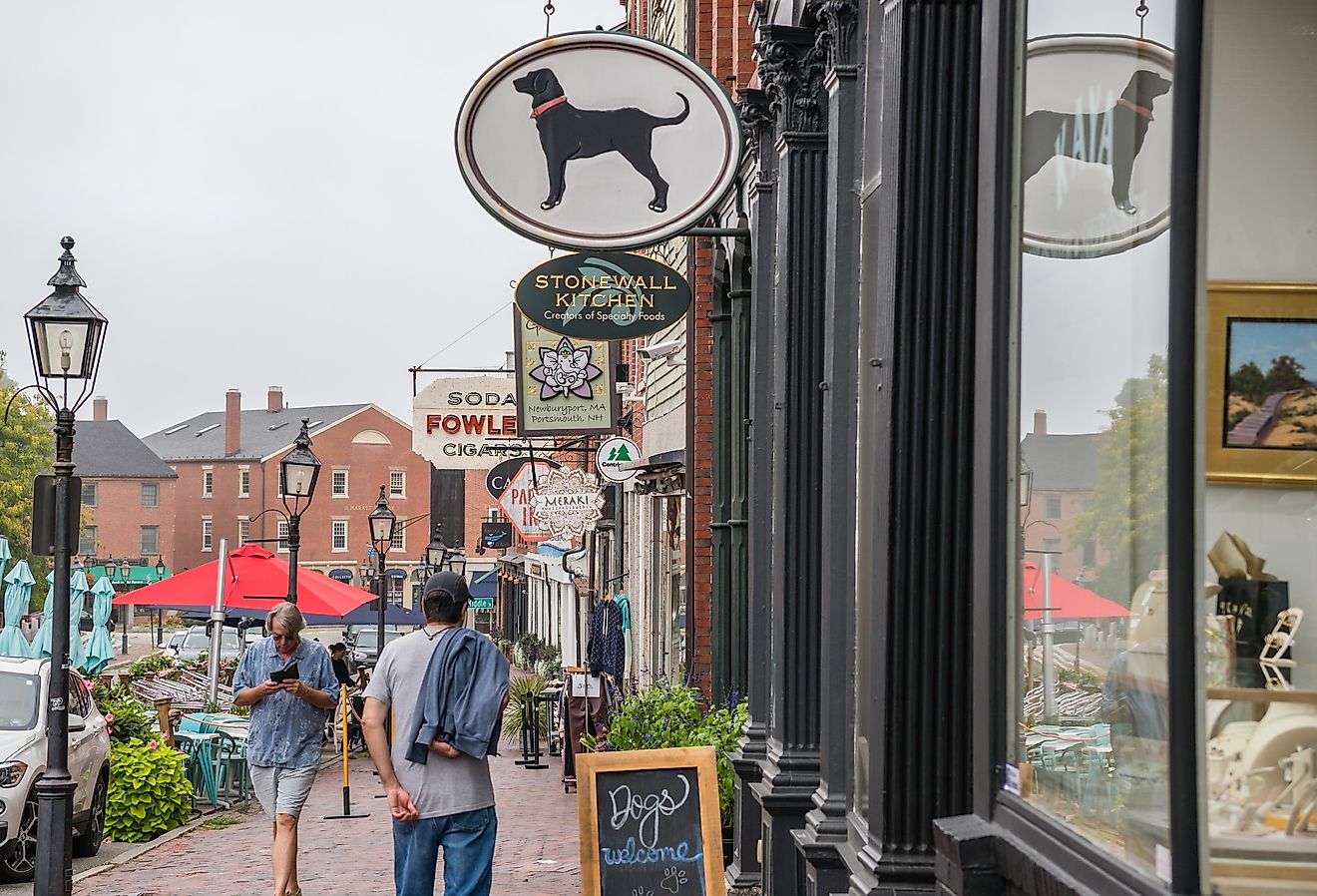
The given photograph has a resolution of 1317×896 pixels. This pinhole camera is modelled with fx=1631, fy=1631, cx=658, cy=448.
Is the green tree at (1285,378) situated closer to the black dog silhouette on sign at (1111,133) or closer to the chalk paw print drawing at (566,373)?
the black dog silhouette on sign at (1111,133)

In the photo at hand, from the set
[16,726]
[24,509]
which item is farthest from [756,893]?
[24,509]

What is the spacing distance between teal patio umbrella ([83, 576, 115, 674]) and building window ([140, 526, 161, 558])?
8129 centimetres

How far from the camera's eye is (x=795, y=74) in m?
8.15

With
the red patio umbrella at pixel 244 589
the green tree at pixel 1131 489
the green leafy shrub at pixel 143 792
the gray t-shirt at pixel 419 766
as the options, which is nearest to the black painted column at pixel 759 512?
the gray t-shirt at pixel 419 766

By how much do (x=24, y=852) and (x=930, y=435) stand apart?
371 inches

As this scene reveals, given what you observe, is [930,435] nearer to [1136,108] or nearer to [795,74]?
[1136,108]

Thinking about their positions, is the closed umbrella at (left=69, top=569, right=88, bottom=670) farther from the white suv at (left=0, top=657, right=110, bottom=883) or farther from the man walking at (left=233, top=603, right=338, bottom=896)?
the man walking at (left=233, top=603, right=338, bottom=896)

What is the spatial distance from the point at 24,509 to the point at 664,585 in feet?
195

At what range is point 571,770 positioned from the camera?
1759cm

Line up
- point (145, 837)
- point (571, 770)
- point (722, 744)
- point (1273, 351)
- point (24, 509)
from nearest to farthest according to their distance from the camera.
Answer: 1. point (1273, 351)
2. point (722, 744)
3. point (145, 837)
4. point (571, 770)
5. point (24, 509)

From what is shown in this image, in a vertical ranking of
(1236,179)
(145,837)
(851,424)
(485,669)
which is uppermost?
(1236,179)

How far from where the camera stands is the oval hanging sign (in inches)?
345

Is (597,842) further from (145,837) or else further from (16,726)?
(145,837)

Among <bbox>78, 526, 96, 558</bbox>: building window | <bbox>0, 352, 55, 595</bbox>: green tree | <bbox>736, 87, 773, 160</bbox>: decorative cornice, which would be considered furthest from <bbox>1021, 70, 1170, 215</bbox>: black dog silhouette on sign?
<bbox>78, 526, 96, 558</bbox>: building window
